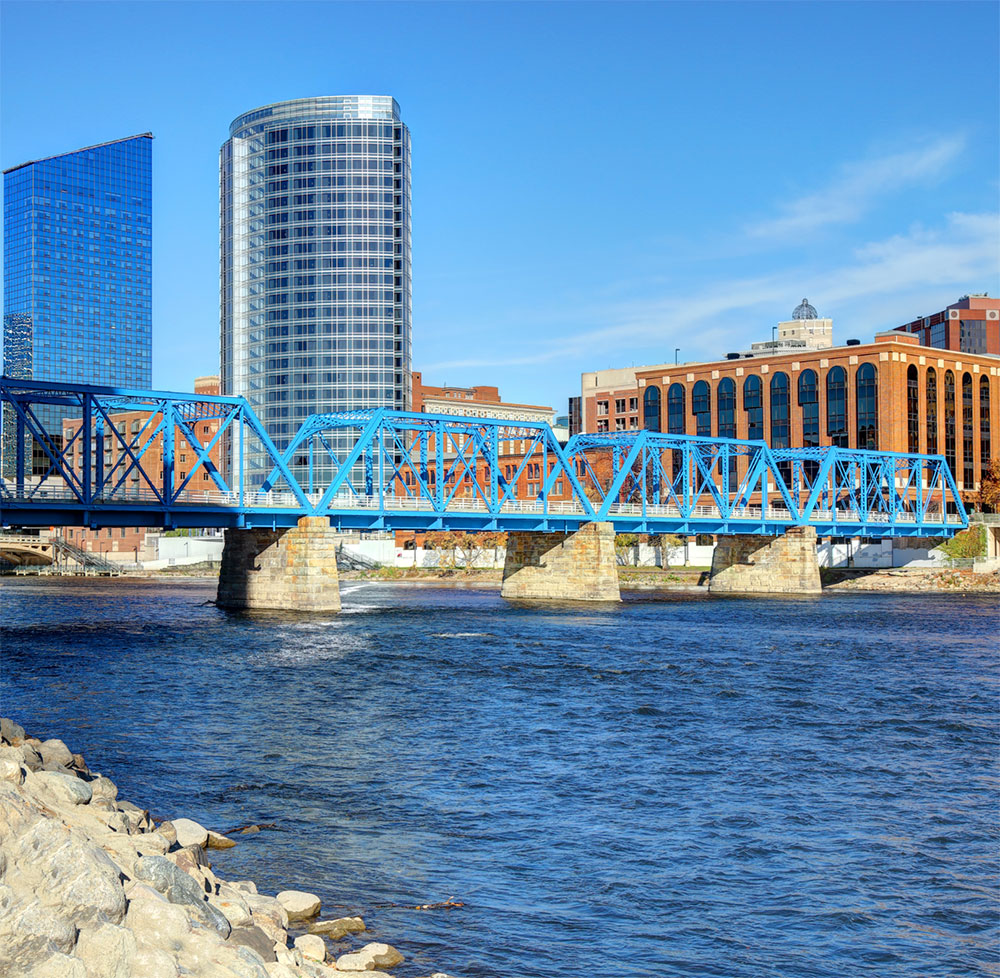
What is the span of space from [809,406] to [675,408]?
20.9 meters

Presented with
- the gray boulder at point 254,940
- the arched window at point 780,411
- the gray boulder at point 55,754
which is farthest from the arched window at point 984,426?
the gray boulder at point 254,940

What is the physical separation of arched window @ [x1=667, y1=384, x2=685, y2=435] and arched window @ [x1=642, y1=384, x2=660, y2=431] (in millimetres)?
2273

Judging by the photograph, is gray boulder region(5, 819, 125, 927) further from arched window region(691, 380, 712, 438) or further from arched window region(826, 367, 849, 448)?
arched window region(691, 380, 712, 438)

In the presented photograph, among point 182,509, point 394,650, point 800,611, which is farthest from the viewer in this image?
point 800,611

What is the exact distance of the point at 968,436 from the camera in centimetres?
14388

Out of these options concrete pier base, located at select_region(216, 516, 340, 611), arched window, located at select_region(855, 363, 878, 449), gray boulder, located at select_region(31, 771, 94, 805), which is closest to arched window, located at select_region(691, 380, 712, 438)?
arched window, located at select_region(855, 363, 878, 449)

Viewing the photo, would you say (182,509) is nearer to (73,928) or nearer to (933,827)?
(933,827)

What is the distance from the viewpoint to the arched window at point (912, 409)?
13500cm

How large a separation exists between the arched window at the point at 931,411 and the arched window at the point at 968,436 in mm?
5970

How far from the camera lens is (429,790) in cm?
2662

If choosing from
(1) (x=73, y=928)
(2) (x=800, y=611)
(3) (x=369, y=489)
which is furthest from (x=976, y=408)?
(1) (x=73, y=928)

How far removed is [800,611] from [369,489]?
32.4 meters

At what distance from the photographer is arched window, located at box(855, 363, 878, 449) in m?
134

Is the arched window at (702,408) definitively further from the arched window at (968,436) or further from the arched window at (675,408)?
the arched window at (968,436)
